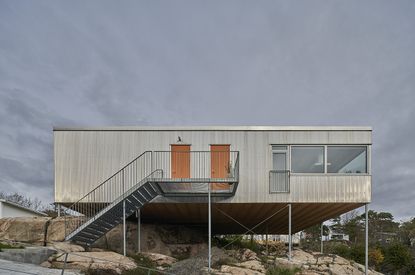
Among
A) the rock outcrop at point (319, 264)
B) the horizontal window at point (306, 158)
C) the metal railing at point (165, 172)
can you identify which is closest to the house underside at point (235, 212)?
the metal railing at point (165, 172)

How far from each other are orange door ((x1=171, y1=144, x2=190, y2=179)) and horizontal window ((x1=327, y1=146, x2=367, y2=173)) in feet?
20.3

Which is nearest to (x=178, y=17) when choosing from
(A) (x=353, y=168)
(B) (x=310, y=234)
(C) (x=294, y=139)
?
(C) (x=294, y=139)

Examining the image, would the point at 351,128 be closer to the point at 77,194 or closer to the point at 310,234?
the point at 77,194

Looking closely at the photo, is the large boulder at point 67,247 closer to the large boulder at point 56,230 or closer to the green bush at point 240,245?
the large boulder at point 56,230

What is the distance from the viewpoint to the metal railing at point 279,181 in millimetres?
16859

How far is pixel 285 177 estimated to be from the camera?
16.9 meters

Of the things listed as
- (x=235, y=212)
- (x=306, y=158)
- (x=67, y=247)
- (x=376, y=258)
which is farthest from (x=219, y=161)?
(x=376, y=258)

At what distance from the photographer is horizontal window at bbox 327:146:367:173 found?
55.6 feet

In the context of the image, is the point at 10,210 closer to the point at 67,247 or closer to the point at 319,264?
the point at 67,247

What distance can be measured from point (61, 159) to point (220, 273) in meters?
8.71

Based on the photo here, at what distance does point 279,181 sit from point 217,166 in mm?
2786

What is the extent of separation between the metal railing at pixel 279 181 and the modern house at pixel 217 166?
0.04 meters

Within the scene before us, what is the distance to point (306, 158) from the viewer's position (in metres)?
17.1

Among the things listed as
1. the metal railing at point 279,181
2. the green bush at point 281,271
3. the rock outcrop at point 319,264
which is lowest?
the rock outcrop at point 319,264
